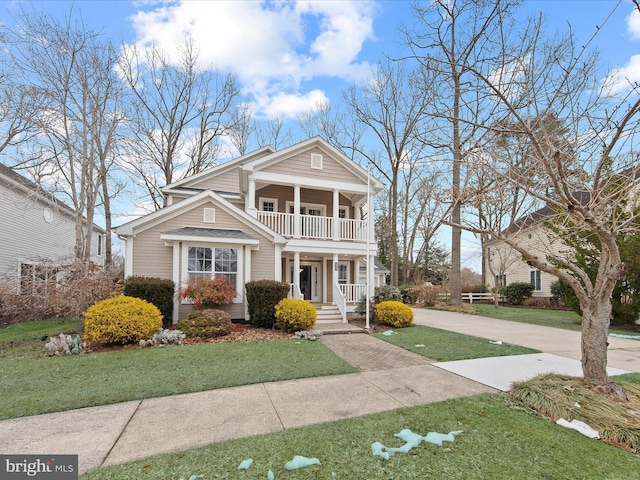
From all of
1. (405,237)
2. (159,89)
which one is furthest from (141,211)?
(405,237)

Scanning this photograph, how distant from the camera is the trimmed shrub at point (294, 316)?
9.15m

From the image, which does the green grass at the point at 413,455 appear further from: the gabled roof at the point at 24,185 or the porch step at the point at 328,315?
the gabled roof at the point at 24,185

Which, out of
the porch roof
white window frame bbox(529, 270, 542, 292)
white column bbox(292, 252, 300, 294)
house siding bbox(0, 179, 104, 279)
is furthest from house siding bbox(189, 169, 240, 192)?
white window frame bbox(529, 270, 542, 292)

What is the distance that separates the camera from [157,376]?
207 inches

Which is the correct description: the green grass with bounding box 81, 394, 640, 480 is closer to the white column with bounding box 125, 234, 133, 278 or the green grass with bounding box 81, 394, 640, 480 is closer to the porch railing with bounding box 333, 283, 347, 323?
the porch railing with bounding box 333, 283, 347, 323

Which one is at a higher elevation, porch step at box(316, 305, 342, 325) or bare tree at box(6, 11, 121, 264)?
bare tree at box(6, 11, 121, 264)

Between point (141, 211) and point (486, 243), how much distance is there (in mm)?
25615

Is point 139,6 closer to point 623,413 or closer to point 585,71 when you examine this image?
point 585,71

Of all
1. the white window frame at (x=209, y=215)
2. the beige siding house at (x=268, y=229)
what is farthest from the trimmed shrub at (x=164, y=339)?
the white window frame at (x=209, y=215)

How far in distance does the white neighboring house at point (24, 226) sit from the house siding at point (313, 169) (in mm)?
8251

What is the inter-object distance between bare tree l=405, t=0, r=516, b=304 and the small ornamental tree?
23.3 feet

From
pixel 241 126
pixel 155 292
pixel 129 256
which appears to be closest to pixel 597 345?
pixel 155 292

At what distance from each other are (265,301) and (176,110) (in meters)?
17.8

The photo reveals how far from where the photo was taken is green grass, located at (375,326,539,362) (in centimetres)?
684
